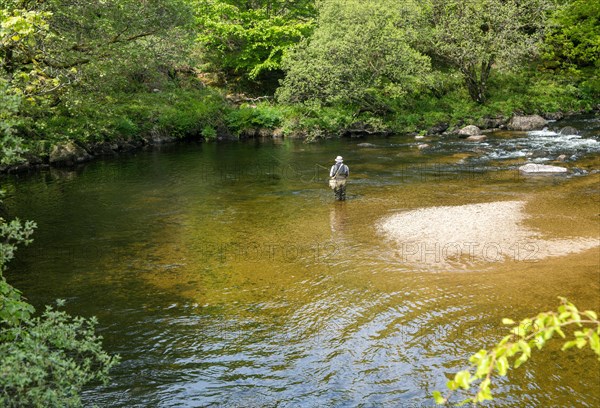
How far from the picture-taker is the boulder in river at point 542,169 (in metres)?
21.9

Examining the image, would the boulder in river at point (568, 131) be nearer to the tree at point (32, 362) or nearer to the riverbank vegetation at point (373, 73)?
the riverbank vegetation at point (373, 73)

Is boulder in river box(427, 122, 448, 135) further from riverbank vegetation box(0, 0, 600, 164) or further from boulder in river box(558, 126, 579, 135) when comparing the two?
boulder in river box(558, 126, 579, 135)

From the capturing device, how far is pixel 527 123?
3559 centimetres

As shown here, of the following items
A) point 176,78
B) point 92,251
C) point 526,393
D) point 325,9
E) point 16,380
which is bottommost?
point 526,393

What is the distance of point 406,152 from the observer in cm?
2925

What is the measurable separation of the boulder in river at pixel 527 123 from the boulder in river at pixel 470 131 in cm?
314

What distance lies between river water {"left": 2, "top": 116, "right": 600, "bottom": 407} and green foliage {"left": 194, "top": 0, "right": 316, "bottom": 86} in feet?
73.7

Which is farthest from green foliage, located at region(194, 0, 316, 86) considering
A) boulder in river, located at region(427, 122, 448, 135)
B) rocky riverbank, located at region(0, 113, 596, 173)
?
boulder in river, located at region(427, 122, 448, 135)

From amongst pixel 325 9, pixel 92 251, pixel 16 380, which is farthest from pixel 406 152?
pixel 16 380

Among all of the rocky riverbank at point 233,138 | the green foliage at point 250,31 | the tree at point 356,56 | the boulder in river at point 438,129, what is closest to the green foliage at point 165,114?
the rocky riverbank at point 233,138

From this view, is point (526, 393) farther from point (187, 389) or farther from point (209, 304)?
point (209, 304)

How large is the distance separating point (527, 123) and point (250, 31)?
2195 centimetres

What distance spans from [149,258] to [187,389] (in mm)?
6401

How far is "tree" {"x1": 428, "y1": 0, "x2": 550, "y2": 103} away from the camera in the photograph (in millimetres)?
36156
